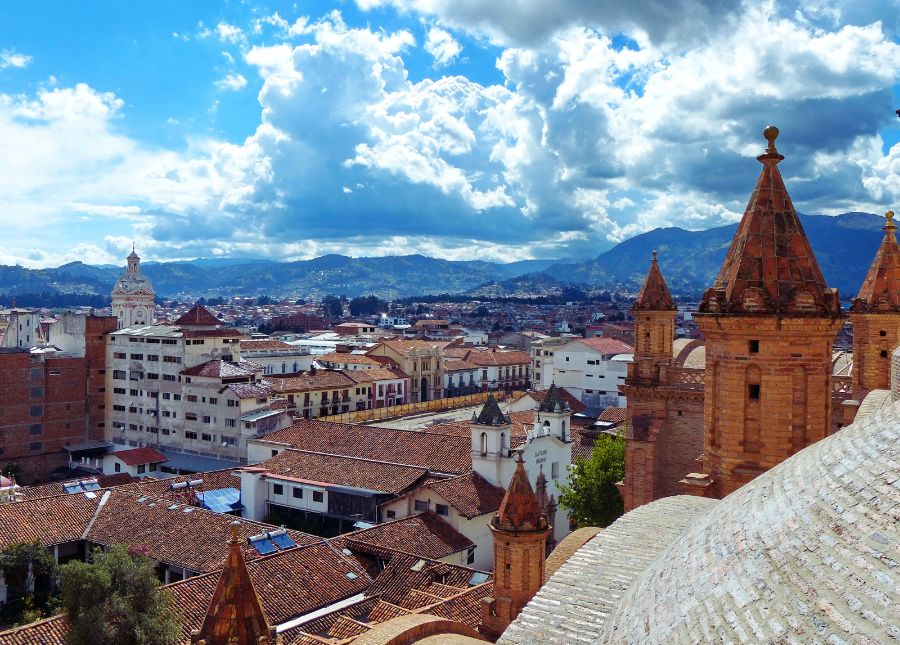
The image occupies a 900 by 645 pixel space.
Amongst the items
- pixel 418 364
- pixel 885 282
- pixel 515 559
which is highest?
pixel 885 282

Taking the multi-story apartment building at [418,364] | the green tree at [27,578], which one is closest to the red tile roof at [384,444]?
the green tree at [27,578]

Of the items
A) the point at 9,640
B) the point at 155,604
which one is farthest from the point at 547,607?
the point at 9,640

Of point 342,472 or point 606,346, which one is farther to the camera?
point 606,346

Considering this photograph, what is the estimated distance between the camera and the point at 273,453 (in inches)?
1891

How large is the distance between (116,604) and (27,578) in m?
12.2

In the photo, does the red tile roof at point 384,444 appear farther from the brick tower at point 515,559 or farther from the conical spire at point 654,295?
the brick tower at point 515,559

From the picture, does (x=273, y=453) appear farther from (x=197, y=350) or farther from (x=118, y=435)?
(x=118, y=435)

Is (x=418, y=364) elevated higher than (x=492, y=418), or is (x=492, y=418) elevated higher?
(x=492, y=418)

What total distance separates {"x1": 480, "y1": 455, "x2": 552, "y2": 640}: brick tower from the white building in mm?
56500

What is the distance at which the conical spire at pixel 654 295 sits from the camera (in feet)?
90.3

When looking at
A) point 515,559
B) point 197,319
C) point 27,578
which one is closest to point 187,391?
point 197,319

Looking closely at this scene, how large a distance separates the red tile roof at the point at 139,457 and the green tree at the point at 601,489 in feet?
111

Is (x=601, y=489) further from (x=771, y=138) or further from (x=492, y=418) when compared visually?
(x=771, y=138)

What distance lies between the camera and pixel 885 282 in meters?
24.2
